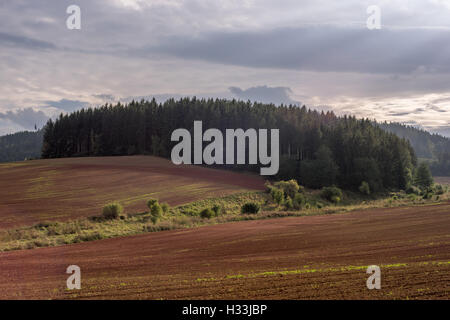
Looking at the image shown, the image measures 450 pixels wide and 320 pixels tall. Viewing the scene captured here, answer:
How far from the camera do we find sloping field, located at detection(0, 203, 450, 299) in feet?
35.6

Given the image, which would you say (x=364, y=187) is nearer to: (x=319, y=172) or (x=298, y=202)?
(x=319, y=172)

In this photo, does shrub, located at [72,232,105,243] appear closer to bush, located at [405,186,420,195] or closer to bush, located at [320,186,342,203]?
bush, located at [320,186,342,203]

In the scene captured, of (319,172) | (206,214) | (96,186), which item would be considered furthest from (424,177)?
(96,186)

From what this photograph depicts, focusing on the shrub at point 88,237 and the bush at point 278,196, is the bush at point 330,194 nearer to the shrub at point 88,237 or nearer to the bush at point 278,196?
the bush at point 278,196

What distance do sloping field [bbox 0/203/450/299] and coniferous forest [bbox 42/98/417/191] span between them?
166 ft

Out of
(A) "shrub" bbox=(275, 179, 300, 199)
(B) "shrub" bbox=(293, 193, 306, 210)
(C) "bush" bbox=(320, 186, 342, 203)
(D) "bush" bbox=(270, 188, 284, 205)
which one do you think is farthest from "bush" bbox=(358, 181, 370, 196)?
(D) "bush" bbox=(270, 188, 284, 205)

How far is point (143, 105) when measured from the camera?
371 ft

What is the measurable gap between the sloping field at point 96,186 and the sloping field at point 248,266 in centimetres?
1424

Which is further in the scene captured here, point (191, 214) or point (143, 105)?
point (143, 105)

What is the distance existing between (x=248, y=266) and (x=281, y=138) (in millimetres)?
73777

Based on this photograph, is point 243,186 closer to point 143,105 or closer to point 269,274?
point 269,274

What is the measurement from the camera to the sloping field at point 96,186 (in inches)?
1457
